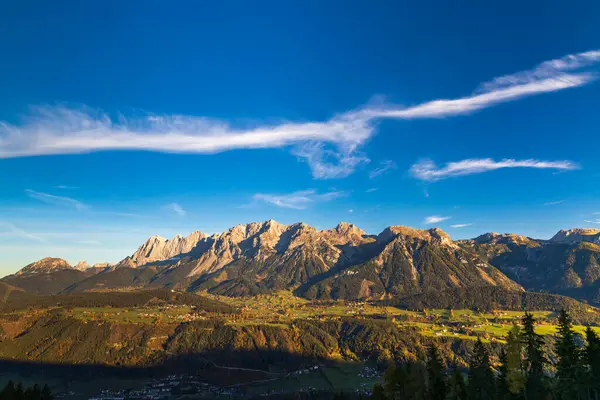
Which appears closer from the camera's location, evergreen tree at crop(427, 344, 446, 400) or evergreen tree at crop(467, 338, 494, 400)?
evergreen tree at crop(427, 344, 446, 400)

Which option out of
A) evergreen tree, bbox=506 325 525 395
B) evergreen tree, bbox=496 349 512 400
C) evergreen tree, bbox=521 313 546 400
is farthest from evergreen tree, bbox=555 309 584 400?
evergreen tree, bbox=496 349 512 400

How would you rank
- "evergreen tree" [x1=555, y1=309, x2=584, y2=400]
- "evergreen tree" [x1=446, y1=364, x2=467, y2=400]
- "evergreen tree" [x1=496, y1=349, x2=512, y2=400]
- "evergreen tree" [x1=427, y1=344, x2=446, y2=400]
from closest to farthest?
"evergreen tree" [x1=555, y1=309, x2=584, y2=400], "evergreen tree" [x1=496, y1=349, x2=512, y2=400], "evergreen tree" [x1=446, y1=364, x2=467, y2=400], "evergreen tree" [x1=427, y1=344, x2=446, y2=400]

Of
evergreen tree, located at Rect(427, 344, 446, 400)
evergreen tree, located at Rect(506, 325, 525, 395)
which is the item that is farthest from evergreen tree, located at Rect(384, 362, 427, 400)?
evergreen tree, located at Rect(506, 325, 525, 395)

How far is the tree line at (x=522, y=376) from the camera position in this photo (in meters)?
55.2

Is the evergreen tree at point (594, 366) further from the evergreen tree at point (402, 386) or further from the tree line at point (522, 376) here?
the evergreen tree at point (402, 386)

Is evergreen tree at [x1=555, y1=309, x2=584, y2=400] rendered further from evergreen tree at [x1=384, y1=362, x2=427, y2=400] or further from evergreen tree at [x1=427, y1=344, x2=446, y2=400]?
evergreen tree at [x1=384, y1=362, x2=427, y2=400]

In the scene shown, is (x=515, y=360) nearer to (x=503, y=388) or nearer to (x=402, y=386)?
(x=503, y=388)

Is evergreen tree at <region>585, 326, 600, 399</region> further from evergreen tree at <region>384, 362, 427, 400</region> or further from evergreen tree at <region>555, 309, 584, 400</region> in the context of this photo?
evergreen tree at <region>384, 362, 427, 400</region>

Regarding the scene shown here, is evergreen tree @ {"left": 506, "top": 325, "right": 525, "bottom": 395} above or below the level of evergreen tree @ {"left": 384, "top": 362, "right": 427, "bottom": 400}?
above

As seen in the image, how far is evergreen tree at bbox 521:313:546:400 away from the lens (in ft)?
193

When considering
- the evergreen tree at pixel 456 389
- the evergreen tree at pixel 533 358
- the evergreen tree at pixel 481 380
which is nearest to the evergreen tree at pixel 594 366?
the evergreen tree at pixel 533 358

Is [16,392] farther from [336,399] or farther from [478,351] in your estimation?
[478,351]

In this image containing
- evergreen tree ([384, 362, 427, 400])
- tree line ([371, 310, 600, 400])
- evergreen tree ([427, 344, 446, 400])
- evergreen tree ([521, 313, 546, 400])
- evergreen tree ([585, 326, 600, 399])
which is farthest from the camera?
evergreen tree ([384, 362, 427, 400])

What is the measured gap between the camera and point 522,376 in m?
56.6
